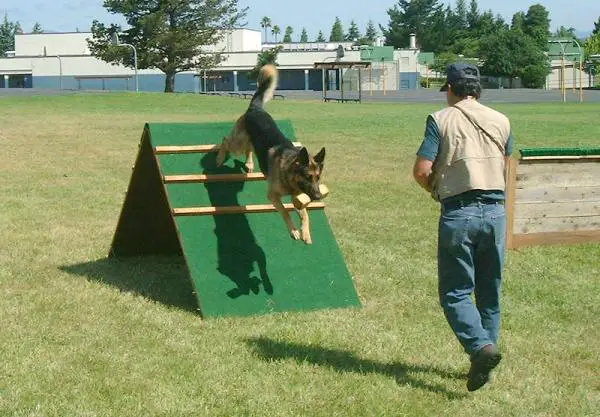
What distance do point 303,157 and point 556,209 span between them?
199 inches

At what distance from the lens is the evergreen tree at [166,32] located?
68.8 metres

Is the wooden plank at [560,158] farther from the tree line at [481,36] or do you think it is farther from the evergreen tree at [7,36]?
the evergreen tree at [7,36]

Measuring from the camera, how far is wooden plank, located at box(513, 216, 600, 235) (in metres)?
11.0

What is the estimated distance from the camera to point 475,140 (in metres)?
5.41

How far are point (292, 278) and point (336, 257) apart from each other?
512mm

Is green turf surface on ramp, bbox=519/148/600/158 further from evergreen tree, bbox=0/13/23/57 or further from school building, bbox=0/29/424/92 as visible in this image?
evergreen tree, bbox=0/13/23/57

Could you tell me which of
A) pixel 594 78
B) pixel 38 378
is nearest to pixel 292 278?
pixel 38 378

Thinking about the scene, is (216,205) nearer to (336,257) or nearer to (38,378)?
(336,257)

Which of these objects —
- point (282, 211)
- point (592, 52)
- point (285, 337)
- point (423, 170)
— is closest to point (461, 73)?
point (423, 170)

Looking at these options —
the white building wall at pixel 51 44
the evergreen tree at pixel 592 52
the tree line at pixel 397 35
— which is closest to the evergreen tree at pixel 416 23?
the tree line at pixel 397 35

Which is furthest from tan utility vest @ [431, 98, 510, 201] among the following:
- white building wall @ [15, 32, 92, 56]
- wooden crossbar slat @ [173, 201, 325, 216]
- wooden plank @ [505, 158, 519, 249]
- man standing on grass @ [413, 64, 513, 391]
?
white building wall @ [15, 32, 92, 56]

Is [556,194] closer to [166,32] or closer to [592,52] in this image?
[166,32]

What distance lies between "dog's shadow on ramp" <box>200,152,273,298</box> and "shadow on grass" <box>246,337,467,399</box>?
3.04 feet

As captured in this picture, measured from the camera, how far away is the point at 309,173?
7305mm
